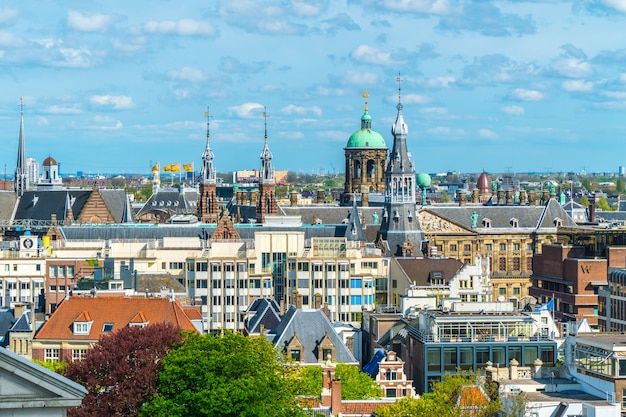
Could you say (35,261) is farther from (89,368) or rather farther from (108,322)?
(89,368)

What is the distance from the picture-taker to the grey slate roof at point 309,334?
92438 millimetres

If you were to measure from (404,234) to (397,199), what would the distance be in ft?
17.2

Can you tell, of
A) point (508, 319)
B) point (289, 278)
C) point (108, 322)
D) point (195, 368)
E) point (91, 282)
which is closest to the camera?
point (195, 368)

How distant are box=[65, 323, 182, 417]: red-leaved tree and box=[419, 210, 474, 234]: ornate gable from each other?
373 ft

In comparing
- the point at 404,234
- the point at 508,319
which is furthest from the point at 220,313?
the point at 508,319

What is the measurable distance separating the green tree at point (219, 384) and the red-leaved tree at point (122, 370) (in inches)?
67.0

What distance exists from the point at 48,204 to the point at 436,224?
150 ft

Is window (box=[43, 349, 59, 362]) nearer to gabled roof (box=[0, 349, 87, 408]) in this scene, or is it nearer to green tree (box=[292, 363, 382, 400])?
green tree (box=[292, 363, 382, 400])

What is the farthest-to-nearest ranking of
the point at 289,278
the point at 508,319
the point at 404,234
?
1. the point at 404,234
2. the point at 289,278
3. the point at 508,319

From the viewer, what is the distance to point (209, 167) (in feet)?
611

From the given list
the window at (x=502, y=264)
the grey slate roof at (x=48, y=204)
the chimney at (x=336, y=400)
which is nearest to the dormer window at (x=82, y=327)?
the chimney at (x=336, y=400)

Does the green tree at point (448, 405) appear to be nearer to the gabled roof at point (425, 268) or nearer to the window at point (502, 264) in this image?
the gabled roof at point (425, 268)

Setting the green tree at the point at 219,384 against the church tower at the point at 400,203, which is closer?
the green tree at the point at 219,384

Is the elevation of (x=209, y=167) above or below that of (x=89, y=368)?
above
